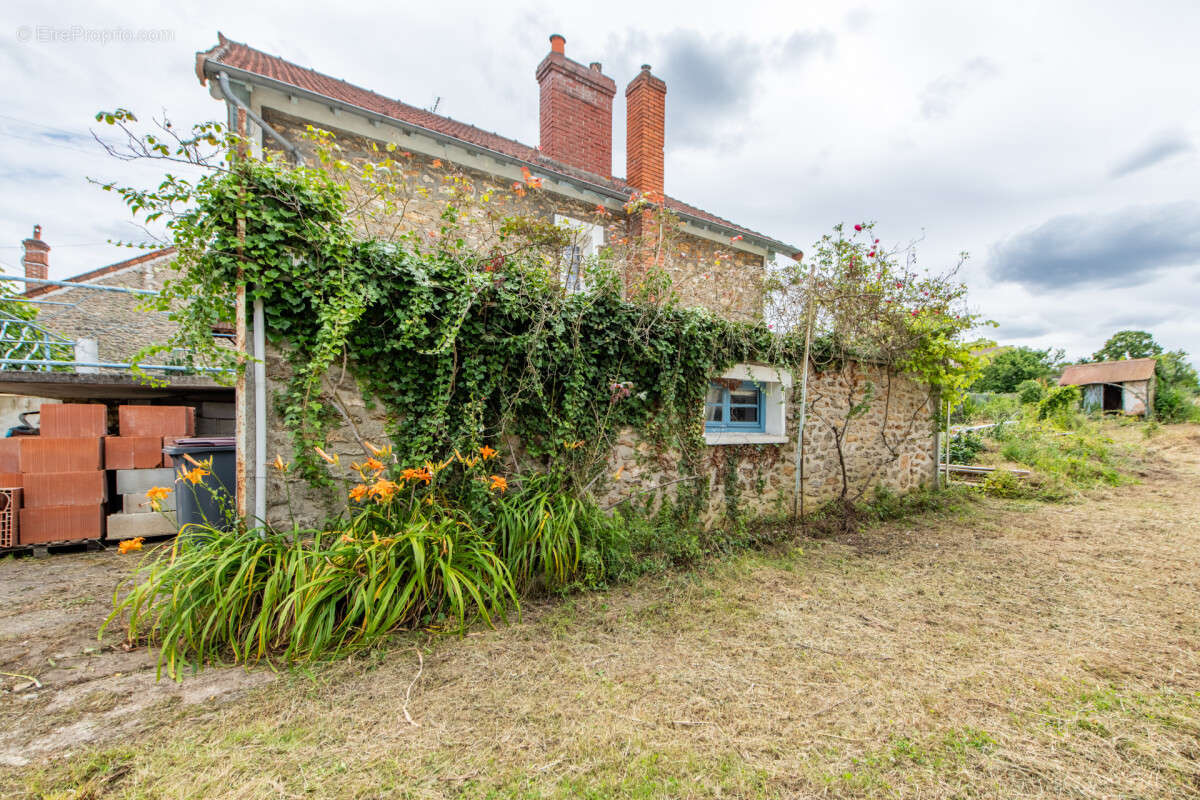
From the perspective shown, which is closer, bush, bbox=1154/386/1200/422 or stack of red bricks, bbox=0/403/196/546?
stack of red bricks, bbox=0/403/196/546

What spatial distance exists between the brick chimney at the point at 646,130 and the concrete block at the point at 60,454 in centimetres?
888

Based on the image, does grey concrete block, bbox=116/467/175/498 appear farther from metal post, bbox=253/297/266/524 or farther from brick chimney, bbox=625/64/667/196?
brick chimney, bbox=625/64/667/196

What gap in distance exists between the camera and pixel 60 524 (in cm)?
461

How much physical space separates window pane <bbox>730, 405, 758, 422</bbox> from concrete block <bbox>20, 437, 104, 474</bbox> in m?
7.17

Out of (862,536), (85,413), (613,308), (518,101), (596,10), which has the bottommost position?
(862,536)

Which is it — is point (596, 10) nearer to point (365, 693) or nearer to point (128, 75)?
point (128, 75)

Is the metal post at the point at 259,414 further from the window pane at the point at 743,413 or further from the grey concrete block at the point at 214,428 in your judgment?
the window pane at the point at 743,413

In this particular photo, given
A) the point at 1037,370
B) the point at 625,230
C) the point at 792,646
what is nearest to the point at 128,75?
the point at 625,230

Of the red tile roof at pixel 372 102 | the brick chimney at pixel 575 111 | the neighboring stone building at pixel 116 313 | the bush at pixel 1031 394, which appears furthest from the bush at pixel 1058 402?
the neighboring stone building at pixel 116 313

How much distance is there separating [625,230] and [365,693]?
7855 mm

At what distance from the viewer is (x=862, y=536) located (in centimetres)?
564

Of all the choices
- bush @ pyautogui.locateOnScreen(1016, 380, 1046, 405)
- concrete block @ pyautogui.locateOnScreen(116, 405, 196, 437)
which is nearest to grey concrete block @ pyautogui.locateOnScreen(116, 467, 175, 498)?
concrete block @ pyautogui.locateOnScreen(116, 405, 196, 437)

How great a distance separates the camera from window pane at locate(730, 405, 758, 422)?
19.0 ft

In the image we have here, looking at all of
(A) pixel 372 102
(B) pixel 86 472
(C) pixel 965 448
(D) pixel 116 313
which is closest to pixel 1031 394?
(C) pixel 965 448
